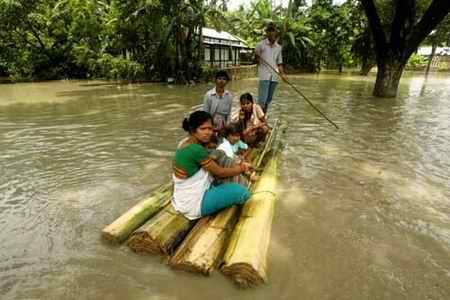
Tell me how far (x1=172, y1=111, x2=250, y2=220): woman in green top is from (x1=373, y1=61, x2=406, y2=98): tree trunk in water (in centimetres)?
1122

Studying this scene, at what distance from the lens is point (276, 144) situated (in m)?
5.49

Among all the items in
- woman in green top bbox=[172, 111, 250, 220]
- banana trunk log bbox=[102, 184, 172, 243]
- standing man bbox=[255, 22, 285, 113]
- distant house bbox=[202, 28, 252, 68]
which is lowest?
banana trunk log bbox=[102, 184, 172, 243]

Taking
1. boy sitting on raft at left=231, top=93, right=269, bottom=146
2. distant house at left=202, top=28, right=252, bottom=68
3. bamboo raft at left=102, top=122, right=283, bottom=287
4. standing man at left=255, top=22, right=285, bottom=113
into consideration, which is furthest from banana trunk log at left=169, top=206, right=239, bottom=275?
distant house at left=202, top=28, right=252, bottom=68

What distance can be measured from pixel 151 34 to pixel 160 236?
17336mm

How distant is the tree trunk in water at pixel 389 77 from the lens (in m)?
11.9

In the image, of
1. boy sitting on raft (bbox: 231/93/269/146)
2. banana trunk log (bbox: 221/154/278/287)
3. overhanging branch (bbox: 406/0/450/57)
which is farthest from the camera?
overhanging branch (bbox: 406/0/450/57)

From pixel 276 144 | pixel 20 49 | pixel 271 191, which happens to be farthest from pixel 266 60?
pixel 20 49

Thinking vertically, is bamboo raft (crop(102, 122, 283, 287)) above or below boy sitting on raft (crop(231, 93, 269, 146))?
below

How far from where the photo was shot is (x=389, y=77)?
1206cm

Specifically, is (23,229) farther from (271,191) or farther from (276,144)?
(276,144)

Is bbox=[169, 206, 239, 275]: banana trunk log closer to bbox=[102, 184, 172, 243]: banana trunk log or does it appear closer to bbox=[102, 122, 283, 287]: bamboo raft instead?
bbox=[102, 122, 283, 287]: bamboo raft

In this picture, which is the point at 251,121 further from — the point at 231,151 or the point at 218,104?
the point at 231,151

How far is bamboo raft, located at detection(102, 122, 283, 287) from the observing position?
2334 millimetres

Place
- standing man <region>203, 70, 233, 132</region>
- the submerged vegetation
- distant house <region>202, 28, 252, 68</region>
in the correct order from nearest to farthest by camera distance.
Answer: standing man <region>203, 70, 233, 132</region> → the submerged vegetation → distant house <region>202, 28, 252, 68</region>
